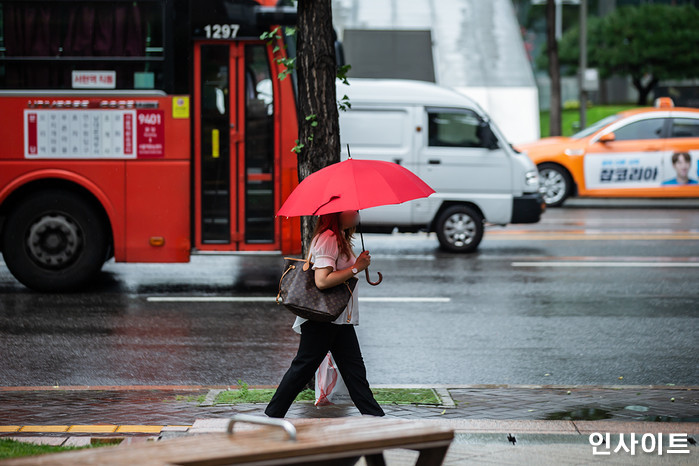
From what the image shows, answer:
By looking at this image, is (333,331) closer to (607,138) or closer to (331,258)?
(331,258)

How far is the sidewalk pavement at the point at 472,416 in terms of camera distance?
547 centimetres

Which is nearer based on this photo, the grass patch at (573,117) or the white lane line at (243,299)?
the white lane line at (243,299)

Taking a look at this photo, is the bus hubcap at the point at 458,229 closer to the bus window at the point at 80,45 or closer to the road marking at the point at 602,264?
the road marking at the point at 602,264

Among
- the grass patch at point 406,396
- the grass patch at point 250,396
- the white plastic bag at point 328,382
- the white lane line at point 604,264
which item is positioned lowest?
the grass patch at point 406,396

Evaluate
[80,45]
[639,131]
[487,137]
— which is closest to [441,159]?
[487,137]

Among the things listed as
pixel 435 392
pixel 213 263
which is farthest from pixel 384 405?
Answer: pixel 213 263

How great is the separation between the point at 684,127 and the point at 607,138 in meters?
1.66

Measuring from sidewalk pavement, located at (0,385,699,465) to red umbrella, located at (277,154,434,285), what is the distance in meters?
1.35

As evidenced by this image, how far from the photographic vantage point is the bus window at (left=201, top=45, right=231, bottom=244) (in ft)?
37.1

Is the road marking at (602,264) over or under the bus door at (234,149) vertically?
under

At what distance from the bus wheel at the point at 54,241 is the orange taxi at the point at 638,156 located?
1077 cm

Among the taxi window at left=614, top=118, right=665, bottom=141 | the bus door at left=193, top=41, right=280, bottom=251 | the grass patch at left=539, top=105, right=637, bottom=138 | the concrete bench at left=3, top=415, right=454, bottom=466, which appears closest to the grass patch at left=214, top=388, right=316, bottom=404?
the concrete bench at left=3, top=415, right=454, bottom=466

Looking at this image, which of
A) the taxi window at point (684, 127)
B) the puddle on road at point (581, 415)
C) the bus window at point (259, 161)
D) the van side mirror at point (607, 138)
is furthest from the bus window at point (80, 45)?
the taxi window at point (684, 127)

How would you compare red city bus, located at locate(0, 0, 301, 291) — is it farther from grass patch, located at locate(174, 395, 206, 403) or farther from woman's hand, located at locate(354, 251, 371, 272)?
woman's hand, located at locate(354, 251, 371, 272)
